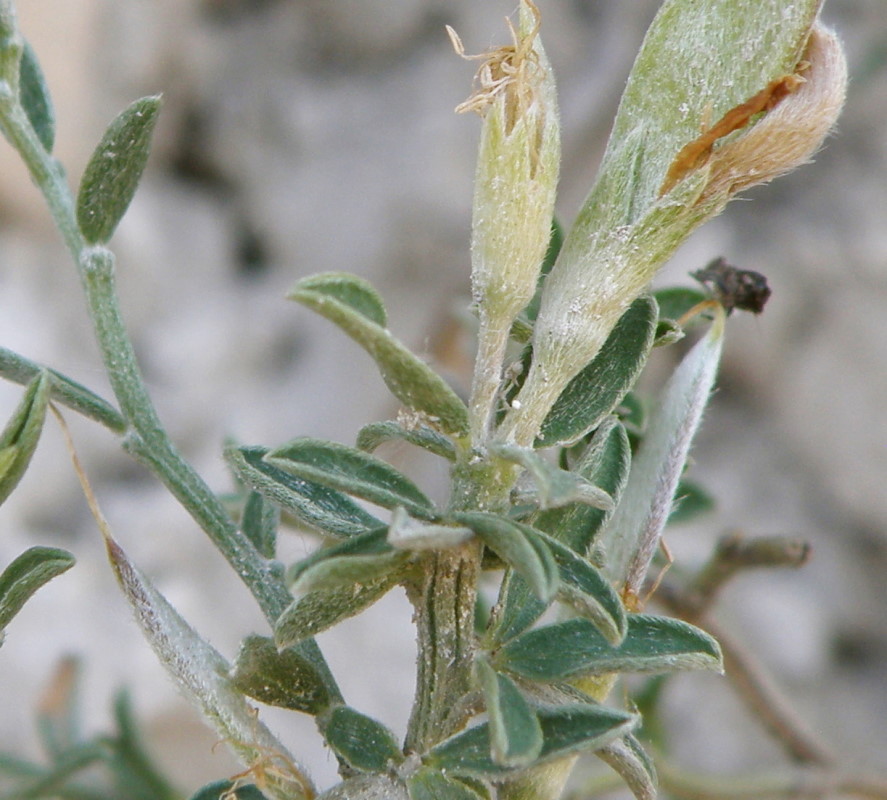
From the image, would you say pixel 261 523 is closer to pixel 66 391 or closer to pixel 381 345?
pixel 66 391

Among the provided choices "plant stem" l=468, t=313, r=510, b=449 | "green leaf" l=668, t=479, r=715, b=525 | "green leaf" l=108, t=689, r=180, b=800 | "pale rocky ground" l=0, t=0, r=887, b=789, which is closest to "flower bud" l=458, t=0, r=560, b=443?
"plant stem" l=468, t=313, r=510, b=449

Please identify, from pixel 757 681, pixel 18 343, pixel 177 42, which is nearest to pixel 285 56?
pixel 177 42

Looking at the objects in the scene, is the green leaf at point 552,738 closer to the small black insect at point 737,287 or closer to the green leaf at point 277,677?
the green leaf at point 277,677

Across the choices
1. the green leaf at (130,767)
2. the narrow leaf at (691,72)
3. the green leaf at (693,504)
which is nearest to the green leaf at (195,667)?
the narrow leaf at (691,72)

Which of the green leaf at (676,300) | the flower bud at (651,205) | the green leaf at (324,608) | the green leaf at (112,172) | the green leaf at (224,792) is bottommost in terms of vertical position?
the green leaf at (224,792)

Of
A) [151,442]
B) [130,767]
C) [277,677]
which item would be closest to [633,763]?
[277,677]
